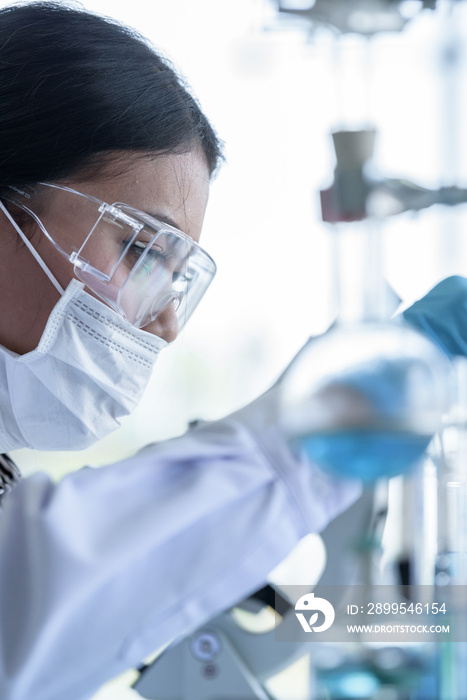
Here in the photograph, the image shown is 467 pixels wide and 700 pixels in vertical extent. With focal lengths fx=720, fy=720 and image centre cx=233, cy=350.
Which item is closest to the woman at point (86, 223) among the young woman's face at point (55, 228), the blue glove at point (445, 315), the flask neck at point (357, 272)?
the young woman's face at point (55, 228)

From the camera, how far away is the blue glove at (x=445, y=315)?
84cm

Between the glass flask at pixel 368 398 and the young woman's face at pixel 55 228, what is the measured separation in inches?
27.8

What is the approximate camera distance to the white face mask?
1091mm

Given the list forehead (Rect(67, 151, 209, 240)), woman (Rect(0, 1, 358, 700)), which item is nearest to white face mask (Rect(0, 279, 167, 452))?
woman (Rect(0, 1, 358, 700))

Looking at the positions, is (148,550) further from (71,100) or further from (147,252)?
(71,100)

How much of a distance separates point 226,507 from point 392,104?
1.26 ft

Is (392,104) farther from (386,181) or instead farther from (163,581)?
(163,581)

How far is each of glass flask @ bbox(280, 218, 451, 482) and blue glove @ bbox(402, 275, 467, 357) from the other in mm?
399

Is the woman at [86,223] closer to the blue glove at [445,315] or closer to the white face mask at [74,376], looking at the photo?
the white face mask at [74,376]

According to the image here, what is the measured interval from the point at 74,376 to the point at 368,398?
0.81m

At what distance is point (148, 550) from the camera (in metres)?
0.61

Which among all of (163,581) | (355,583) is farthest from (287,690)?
(163,581)

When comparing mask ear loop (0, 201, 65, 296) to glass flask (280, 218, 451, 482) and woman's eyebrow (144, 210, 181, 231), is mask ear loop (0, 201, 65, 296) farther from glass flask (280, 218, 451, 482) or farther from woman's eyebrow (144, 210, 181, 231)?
glass flask (280, 218, 451, 482)

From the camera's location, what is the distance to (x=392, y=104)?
25.4 inches
